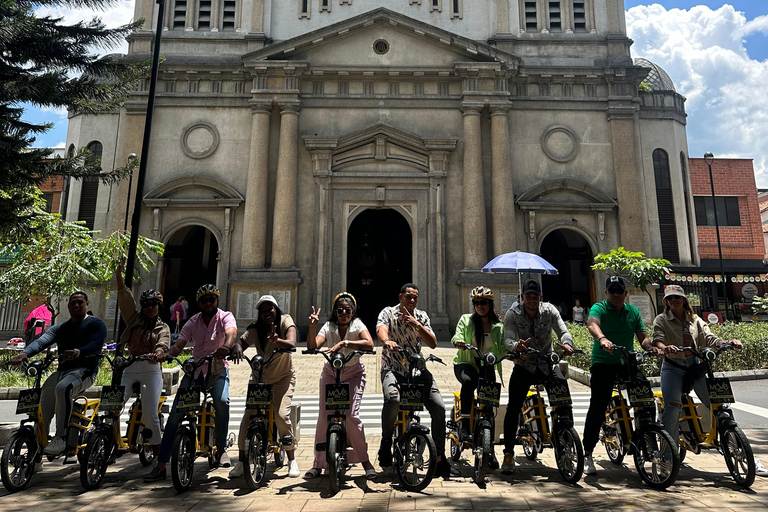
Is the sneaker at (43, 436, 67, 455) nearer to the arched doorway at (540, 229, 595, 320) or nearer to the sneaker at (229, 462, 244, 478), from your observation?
the sneaker at (229, 462, 244, 478)

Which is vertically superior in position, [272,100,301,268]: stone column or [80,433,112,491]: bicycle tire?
[272,100,301,268]: stone column

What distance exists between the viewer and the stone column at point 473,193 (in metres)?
21.6

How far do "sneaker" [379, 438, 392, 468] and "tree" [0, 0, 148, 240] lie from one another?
25.5 ft

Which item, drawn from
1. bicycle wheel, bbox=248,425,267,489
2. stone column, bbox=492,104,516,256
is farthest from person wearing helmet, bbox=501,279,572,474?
stone column, bbox=492,104,516,256

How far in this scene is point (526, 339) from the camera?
5.67 meters

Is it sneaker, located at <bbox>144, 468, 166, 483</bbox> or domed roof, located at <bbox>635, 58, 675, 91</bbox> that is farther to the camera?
domed roof, located at <bbox>635, 58, 675, 91</bbox>

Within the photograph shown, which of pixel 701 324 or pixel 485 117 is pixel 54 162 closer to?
pixel 701 324

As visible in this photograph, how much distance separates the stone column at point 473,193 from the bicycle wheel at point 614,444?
1551cm

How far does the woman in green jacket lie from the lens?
596 cm

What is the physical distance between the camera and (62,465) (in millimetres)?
6195

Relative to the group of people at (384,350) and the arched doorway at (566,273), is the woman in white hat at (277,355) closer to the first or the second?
the group of people at (384,350)

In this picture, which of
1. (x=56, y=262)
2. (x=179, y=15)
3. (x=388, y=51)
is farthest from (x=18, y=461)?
(x=179, y=15)

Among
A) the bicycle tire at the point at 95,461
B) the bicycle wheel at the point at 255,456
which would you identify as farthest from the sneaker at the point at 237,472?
the bicycle tire at the point at 95,461

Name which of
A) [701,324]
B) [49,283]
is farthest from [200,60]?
[701,324]
